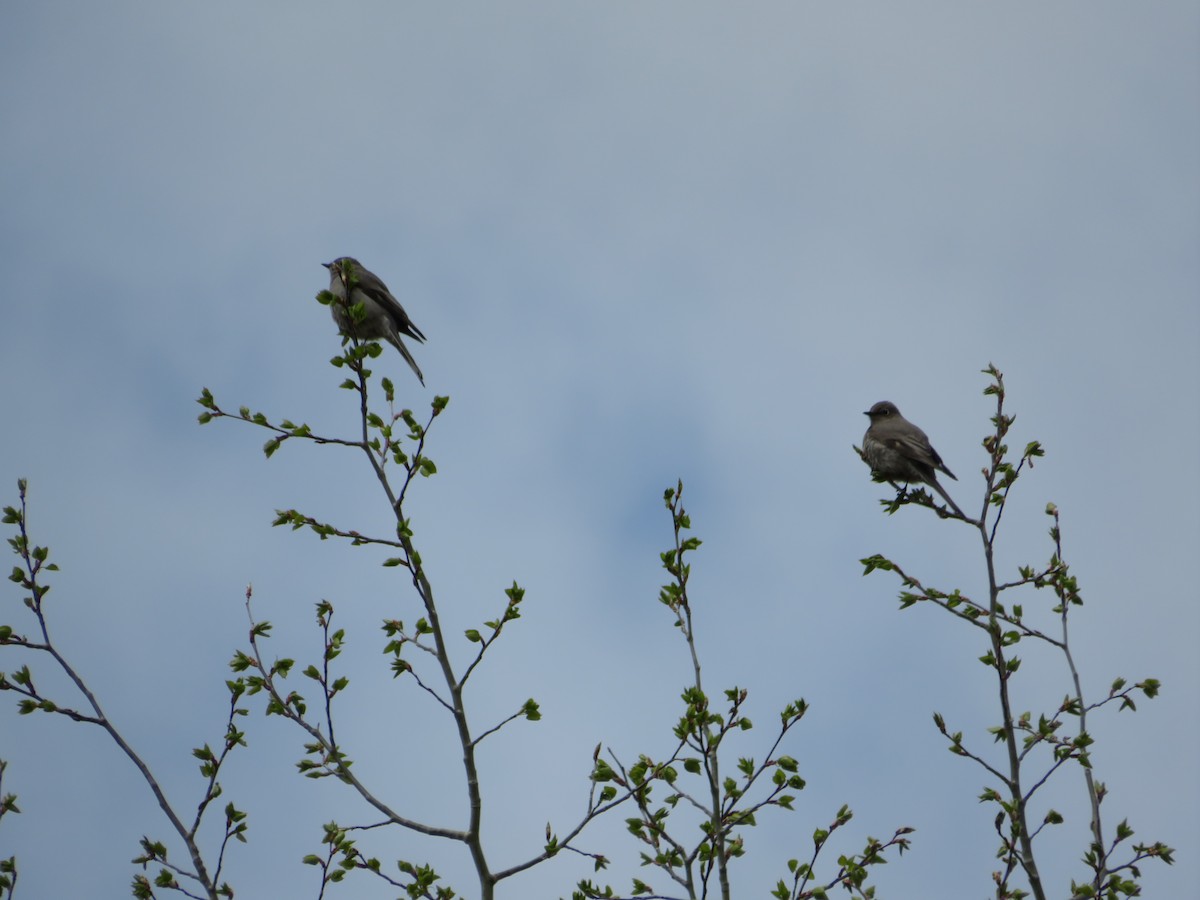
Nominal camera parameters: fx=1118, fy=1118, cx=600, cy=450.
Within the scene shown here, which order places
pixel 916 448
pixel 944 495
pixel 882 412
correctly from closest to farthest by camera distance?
1. pixel 944 495
2. pixel 916 448
3. pixel 882 412

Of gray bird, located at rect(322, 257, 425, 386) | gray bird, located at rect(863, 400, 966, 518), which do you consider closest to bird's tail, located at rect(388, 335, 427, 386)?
gray bird, located at rect(322, 257, 425, 386)

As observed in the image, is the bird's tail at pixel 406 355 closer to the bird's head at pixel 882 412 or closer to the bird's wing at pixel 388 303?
the bird's wing at pixel 388 303

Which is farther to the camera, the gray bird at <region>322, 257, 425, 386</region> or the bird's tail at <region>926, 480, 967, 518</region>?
the gray bird at <region>322, 257, 425, 386</region>

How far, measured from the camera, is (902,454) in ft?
37.8

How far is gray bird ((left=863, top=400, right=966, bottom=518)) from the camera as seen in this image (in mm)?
11336

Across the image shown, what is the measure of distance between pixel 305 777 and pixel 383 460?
1872mm

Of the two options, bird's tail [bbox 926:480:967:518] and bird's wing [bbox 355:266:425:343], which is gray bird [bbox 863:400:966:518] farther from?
bird's wing [bbox 355:266:425:343]

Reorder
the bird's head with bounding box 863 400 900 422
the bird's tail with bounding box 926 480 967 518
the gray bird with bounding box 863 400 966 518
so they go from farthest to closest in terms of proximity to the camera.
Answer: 1. the bird's head with bounding box 863 400 900 422
2. the gray bird with bounding box 863 400 966 518
3. the bird's tail with bounding box 926 480 967 518

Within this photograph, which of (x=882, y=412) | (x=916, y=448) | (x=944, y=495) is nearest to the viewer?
(x=944, y=495)

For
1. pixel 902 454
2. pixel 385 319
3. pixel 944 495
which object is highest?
pixel 385 319

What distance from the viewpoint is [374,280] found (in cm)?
1220

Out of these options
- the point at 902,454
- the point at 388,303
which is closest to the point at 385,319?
the point at 388,303

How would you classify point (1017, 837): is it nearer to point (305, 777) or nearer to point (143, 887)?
point (305, 777)

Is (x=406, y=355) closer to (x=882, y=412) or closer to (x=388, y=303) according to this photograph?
(x=388, y=303)
